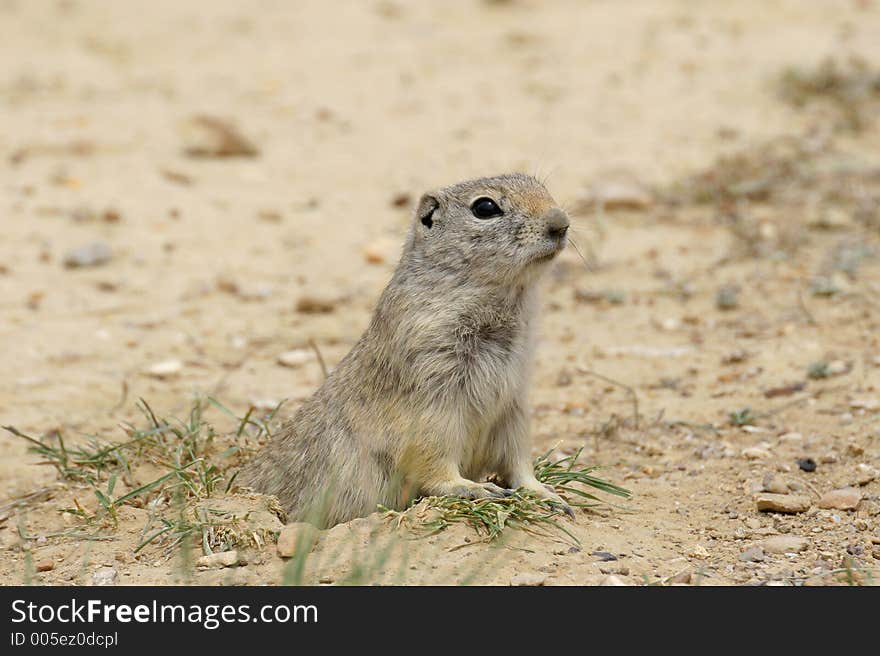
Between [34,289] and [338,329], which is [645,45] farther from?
[34,289]

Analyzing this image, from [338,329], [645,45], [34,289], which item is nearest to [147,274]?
[34,289]

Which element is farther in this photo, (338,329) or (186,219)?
(186,219)

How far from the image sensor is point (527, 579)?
3889mm

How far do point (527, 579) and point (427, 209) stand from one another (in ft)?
5.63

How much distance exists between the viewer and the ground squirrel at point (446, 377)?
14.6 ft

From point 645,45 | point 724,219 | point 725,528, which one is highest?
point 645,45

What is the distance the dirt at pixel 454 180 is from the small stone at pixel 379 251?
42mm

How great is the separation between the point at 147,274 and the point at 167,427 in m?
2.94

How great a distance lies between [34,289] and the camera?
7934 millimetres

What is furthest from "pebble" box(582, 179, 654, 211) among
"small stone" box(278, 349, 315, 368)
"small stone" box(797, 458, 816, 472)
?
"small stone" box(797, 458, 816, 472)

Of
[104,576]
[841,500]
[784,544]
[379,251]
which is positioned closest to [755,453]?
[841,500]

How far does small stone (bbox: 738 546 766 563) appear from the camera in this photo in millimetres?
4102

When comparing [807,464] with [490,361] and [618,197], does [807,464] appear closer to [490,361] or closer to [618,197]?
[490,361]

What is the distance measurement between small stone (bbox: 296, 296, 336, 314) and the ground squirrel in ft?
9.70
